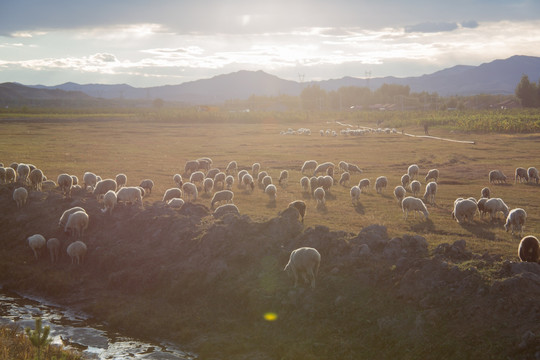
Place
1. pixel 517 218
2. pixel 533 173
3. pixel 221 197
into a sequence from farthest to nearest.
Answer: pixel 533 173, pixel 221 197, pixel 517 218

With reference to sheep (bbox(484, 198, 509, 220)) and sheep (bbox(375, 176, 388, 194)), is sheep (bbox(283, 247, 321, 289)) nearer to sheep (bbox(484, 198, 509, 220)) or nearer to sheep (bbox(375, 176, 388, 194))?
sheep (bbox(484, 198, 509, 220))

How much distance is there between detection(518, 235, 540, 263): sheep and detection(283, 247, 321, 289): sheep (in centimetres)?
579

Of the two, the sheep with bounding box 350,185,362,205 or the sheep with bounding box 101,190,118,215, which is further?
the sheep with bounding box 350,185,362,205

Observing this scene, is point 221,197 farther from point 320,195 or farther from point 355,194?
point 355,194

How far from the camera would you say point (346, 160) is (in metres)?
42.2

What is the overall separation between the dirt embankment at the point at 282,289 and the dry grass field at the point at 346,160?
295 cm

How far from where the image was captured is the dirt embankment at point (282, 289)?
11492 mm

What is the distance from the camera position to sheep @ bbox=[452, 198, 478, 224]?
20078 mm

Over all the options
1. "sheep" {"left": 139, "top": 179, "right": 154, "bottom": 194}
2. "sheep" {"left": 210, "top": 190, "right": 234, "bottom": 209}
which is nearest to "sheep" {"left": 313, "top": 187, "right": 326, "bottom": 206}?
"sheep" {"left": 210, "top": 190, "right": 234, "bottom": 209}

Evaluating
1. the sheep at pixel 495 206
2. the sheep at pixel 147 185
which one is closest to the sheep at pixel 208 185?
the sheep at pixel 147 185

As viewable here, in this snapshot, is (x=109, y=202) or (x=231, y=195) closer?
(x=109, y=202)

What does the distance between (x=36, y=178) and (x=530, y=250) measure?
23.1 m

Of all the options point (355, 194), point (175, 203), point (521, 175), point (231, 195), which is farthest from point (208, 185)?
point (521, 175)

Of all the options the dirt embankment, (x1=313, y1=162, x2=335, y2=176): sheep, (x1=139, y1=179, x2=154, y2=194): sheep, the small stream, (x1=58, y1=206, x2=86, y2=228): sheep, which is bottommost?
the small stream
